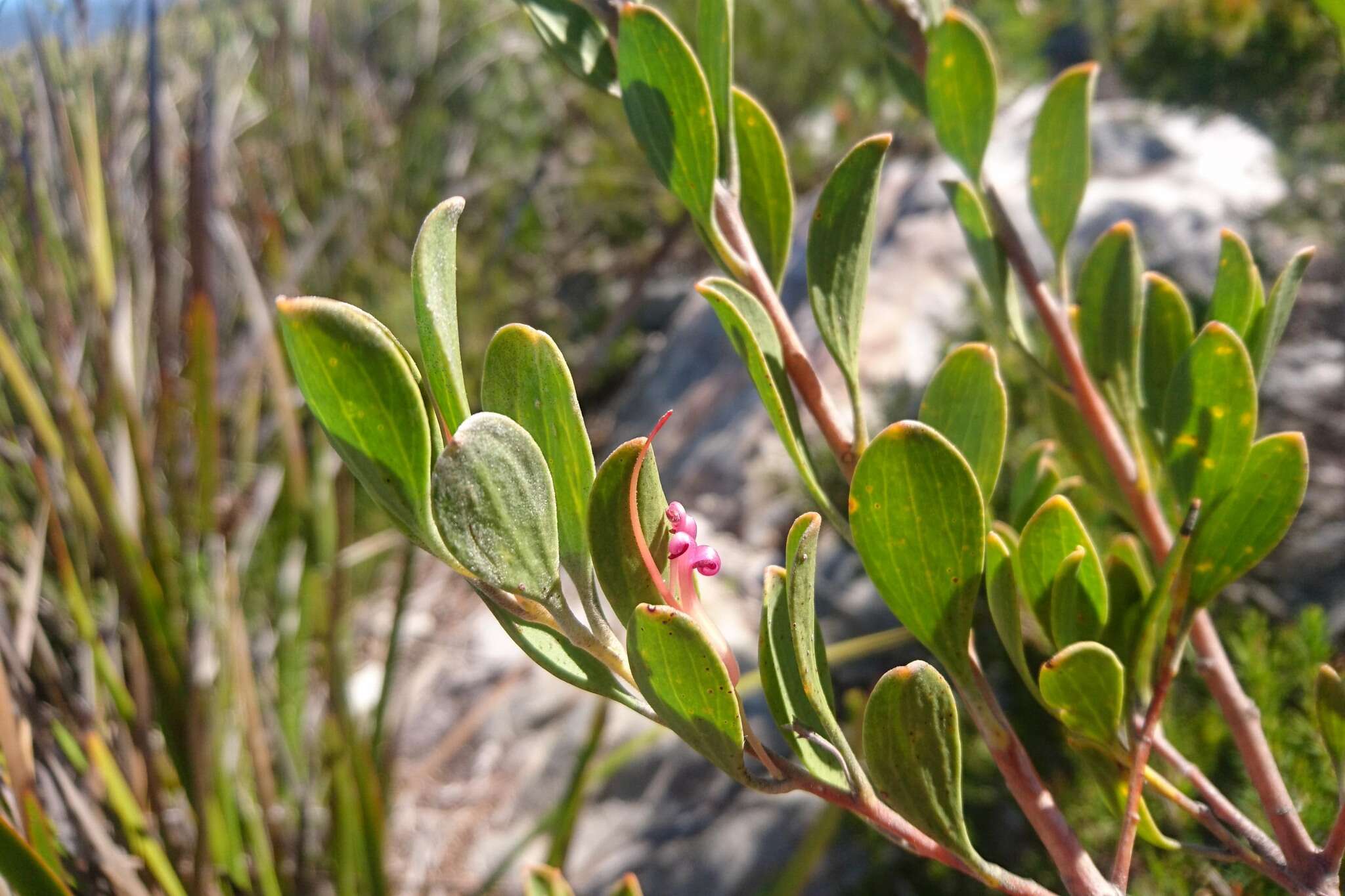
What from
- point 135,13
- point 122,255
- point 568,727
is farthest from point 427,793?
point 135,13

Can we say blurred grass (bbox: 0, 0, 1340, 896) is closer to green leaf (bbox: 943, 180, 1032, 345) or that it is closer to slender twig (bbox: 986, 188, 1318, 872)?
slender twig (bbox: 986, 188, 1318, 872)

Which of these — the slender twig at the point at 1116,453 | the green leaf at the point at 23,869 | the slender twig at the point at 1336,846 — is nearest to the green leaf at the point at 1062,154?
the slender twig at the point at 1116,453

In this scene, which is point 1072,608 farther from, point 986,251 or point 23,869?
point 23,869

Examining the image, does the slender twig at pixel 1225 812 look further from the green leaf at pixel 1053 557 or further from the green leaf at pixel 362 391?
the green leaf at pixel 362 391

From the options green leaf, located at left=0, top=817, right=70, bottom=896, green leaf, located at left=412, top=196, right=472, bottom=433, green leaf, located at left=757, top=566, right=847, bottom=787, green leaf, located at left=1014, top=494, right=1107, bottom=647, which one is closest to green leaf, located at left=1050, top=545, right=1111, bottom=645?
green leaf, located at left=1014, top=494, right=1107, bottom=647

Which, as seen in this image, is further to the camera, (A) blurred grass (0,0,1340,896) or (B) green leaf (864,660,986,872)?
(A) blurred grass (0,0,1340,896)
